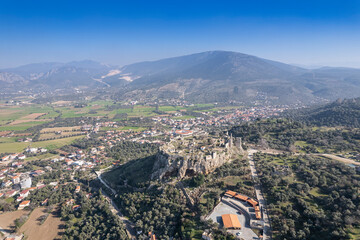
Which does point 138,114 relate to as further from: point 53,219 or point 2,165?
point 53,219

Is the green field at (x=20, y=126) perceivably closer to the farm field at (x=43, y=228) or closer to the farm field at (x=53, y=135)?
the farm field at (x=53, y=135)

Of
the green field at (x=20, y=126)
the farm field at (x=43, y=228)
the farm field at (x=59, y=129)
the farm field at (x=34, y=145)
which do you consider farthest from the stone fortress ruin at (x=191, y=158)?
the green field at (x=20, y=126)

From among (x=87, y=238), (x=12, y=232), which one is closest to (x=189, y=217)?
(x=87, y=238)

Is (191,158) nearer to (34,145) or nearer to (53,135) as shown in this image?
(34,145)

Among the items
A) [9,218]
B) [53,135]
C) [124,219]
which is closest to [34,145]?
[53,135]

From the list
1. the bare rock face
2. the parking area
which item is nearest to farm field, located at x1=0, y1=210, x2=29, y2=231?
the bare rock face

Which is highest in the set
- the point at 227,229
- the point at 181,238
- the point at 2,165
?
the point at 227,229
